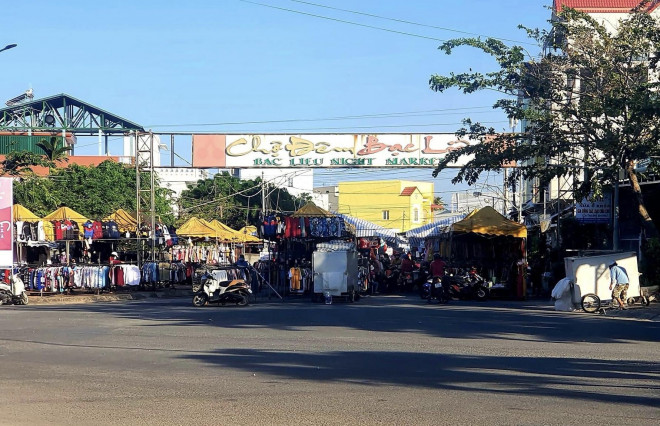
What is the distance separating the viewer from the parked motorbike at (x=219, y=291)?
94.9ft

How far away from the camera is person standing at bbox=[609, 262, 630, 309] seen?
25081mm

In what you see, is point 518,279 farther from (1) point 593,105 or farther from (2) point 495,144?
(1) point 593,105

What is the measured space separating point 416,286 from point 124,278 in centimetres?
1390

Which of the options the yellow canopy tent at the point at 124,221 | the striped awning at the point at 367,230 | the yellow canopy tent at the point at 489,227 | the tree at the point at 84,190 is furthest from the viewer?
the tree at the point at 84,190

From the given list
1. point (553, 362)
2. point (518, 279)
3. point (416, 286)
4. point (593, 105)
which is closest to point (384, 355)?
point (553, 362)

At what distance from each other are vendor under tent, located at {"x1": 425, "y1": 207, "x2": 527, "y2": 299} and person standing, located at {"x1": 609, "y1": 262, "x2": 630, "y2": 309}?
7825 millimetres

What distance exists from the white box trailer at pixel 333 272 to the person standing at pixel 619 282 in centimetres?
1029

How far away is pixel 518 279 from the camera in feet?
109

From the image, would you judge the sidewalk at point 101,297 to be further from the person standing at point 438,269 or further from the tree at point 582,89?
the tree at point 582,89

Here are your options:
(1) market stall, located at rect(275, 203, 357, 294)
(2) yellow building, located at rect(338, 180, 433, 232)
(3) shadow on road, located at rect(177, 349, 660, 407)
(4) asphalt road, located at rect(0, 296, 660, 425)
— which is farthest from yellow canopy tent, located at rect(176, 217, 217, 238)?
(2) yellow building, located at rect(338, 180, 433, 232)

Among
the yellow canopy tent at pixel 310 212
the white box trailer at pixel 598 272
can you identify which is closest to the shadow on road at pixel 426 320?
the white box trailer at pixel 598 272

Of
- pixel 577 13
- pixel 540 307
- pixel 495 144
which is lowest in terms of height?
pixel 540 307

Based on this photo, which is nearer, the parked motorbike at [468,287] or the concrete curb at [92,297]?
the parked motorbike at [468,287]

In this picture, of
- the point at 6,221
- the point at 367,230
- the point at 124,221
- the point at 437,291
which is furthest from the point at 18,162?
the point at 437,291
